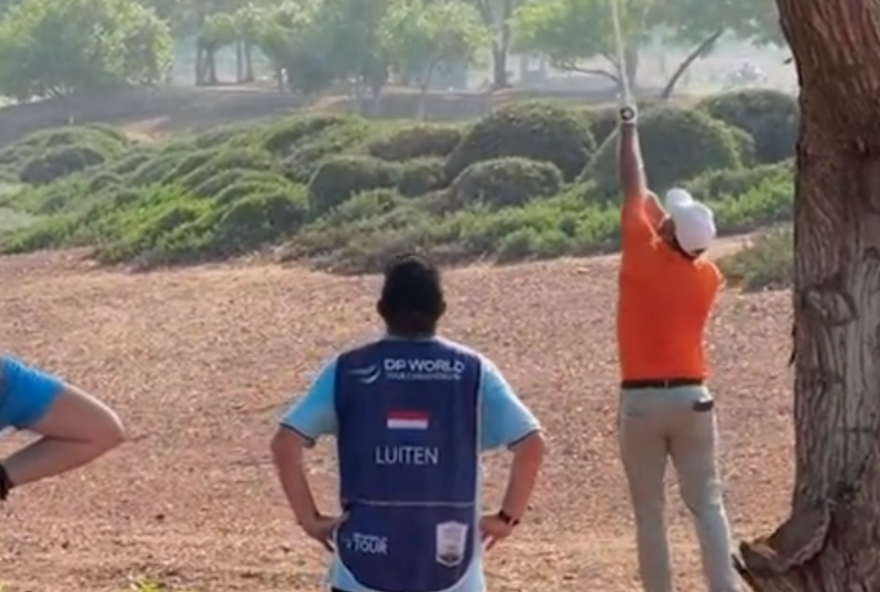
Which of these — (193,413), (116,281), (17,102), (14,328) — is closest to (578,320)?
→ (193,413)

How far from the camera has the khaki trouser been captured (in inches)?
282

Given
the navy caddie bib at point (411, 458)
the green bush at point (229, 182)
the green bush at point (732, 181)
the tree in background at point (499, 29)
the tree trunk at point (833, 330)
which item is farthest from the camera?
the tree in background at point (499, 29)

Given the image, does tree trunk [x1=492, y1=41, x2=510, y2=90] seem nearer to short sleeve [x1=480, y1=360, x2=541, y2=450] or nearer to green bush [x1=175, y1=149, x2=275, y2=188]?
green bush [x1=175, y1=149, x2=275, y2=188]

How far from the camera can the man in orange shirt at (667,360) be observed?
713 centimetres

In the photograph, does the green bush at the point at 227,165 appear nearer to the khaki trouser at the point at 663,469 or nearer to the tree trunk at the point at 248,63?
the khaki trouser at the point at 663,469

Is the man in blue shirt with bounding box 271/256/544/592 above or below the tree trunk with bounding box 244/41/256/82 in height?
above

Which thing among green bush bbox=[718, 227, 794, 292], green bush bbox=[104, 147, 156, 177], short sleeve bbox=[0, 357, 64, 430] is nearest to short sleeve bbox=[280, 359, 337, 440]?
short sleeve bbox=[0, 357, 64, 430]

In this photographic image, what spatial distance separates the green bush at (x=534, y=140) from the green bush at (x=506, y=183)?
0.74m

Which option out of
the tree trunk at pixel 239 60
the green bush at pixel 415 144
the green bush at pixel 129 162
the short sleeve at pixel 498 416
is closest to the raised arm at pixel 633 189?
the short sleeve at pixel 498 416

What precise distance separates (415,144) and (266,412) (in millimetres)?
15781

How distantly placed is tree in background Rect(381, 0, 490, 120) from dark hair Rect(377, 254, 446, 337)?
203 ft

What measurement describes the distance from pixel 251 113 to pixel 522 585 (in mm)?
56912

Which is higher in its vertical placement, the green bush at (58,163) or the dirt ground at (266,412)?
the dirt ground at (266,412)

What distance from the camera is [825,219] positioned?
4891 millimetres
